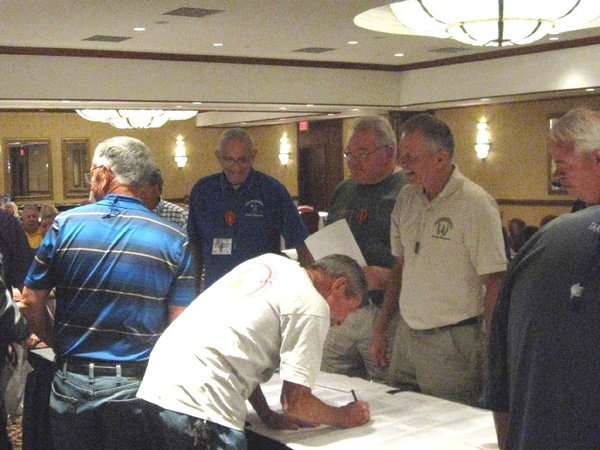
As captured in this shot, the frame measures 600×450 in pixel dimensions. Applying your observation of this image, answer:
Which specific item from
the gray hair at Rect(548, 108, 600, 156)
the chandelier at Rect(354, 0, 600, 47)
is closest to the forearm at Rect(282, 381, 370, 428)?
the gray hair at Rect(548, 108, 600, 156)

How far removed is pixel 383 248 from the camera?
340 cm

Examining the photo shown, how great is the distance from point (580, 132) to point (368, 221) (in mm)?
1646

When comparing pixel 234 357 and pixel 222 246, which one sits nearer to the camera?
pixel 234 357

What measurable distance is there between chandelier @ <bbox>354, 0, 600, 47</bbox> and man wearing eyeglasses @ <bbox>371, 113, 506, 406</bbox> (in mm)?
2701

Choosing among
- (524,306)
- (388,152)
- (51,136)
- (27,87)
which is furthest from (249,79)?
(524,306)

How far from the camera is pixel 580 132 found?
6.02 feet

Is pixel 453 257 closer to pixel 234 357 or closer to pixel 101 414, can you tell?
pixel 234 357

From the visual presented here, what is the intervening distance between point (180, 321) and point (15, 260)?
2.32m

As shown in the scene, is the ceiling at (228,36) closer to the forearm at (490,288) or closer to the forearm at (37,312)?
the forearm at (490,288)

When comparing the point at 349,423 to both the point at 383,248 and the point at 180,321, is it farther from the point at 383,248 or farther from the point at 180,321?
the point at 383,248

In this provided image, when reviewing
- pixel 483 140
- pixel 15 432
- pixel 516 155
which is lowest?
pixel 15 432

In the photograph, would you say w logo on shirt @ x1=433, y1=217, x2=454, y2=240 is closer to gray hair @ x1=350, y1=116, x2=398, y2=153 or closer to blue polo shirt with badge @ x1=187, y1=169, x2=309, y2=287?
gray hair @ x1=350, y1=116, x2=398, y2=153

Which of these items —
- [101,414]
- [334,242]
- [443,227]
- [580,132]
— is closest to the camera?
[580,132]

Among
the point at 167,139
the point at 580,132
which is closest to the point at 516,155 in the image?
the point at 167,139
